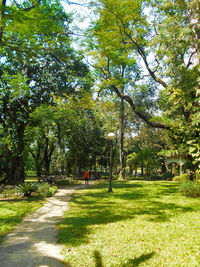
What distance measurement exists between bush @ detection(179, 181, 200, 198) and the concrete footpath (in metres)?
6.68

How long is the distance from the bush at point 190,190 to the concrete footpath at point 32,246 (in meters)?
6.68

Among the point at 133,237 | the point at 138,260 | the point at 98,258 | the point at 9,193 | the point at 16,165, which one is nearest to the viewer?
the point at 138,260

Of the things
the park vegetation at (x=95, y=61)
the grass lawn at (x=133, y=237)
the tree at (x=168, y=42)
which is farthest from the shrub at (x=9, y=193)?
the tree at (x=168, y=42)

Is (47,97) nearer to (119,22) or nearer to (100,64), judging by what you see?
(100,64)

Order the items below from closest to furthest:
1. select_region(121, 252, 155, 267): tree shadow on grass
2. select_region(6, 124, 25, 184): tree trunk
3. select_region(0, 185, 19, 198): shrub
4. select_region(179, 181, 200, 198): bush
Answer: select_region(121, 252, 155, 267): tree shadow on grass → select_region(179, 181, 200, 198): bush → select_region(0, 185, 19, 198): shrub → select_region(6, 124, 25, 184): tree trunk

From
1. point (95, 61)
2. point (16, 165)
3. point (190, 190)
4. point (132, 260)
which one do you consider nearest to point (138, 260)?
point (132, 260)

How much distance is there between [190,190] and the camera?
30.4ft

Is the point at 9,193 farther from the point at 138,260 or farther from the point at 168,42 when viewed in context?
the point at 168,42

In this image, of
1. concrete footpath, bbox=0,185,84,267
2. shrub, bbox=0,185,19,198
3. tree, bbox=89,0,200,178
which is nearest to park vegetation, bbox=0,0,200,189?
tree, bbox=89,0,200,178

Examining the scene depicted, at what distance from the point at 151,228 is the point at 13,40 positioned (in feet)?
27.3

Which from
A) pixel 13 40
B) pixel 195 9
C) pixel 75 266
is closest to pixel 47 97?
pixel 13 40

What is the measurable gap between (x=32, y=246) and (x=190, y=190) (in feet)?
26.3

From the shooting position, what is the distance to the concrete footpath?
350cm

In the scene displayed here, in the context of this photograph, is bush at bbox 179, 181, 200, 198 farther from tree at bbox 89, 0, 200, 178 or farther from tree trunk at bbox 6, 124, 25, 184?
tree trunk at bbox 6, 124, 25, 184
